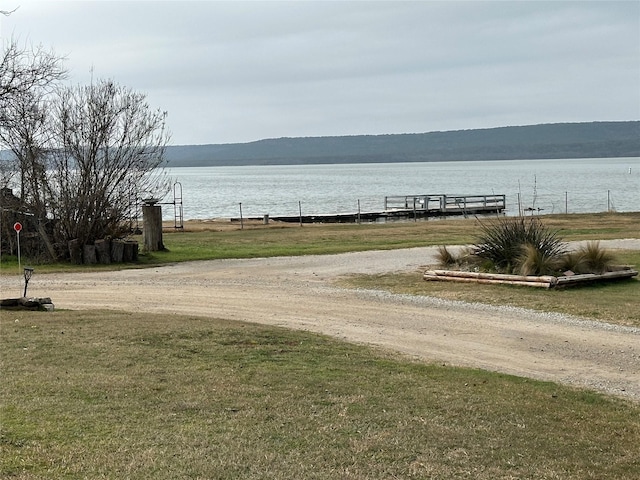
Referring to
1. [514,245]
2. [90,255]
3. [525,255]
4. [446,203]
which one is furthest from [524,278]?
[446,203]

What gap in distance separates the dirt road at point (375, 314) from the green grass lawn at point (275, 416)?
50.7 inches

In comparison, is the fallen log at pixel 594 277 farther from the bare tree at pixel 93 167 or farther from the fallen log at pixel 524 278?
the bare tree at pixel 93 167

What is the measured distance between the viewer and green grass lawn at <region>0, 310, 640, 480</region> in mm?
5602

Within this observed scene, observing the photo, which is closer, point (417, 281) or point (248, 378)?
point (248, 378)

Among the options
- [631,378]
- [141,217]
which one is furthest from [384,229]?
[631,378]

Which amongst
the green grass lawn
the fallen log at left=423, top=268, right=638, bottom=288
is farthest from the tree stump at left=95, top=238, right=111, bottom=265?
the green grass lawn

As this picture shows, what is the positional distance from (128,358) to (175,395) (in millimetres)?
1718

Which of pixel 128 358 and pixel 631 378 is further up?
pixel 128 358

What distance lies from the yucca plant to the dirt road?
2.11 metres

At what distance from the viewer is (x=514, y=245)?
60.9ft

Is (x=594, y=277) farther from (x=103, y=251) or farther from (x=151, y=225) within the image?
(x=151, y=225)

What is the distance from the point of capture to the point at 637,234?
29.5 m

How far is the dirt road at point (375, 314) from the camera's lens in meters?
10.6

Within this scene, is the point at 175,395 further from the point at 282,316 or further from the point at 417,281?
the point at 417,281
